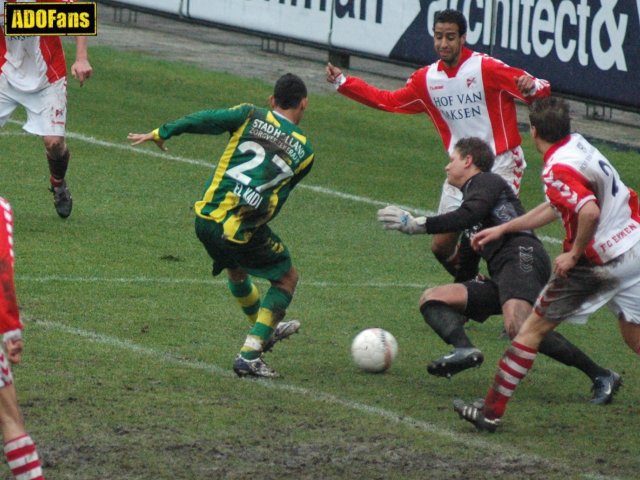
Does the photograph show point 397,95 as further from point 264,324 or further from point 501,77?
point 264,324

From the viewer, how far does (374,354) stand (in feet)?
29.9

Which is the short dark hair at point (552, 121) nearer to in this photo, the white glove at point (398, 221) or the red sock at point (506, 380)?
the white glove at point (398, 221)

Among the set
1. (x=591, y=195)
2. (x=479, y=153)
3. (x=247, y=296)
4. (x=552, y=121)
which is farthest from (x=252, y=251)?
(x=591, y=195)

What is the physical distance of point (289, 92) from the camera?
8.98m

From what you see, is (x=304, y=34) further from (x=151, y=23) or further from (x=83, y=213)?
(x=83, y=213)

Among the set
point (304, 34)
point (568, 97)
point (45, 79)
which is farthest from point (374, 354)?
point (304, 34)

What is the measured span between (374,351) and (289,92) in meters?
1.61

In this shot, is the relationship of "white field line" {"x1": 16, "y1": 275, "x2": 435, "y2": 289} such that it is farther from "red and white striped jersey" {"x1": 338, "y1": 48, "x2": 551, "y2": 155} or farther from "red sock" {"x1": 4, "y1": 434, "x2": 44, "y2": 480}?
"red sock" {"x1": 4, "y1": 434, "x2": 44, "y2": 480}

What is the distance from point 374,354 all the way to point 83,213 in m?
5.05

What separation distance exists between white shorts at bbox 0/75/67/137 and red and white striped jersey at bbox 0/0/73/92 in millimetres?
53

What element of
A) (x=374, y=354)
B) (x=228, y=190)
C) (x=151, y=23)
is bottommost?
(x=151, y=23)

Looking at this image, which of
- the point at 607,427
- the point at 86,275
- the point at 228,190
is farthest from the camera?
the point at 86,275

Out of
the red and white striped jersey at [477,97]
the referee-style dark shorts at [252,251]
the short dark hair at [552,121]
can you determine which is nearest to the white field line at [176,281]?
the red and white striped jersey at [477,97]

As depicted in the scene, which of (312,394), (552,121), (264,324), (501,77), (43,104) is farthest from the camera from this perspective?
(43,104)
